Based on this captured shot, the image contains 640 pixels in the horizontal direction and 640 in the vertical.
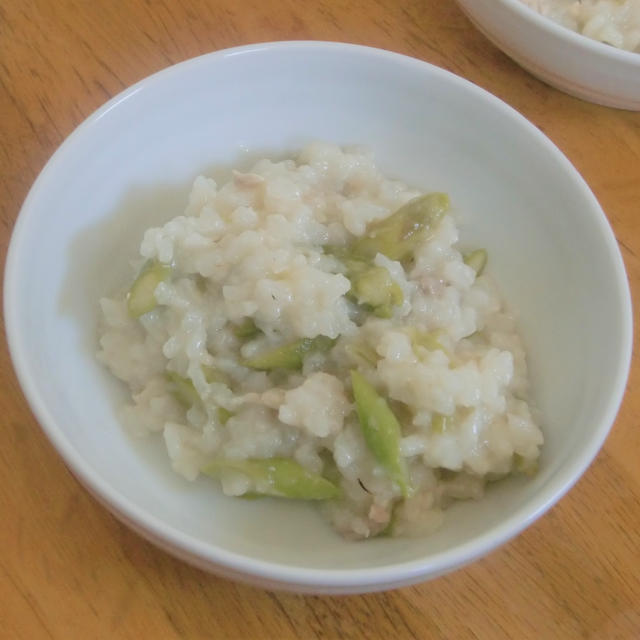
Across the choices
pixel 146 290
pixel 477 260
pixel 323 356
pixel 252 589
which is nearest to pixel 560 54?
pixel 477 260

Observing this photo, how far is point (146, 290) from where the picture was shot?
1141mm

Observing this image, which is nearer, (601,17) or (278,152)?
(278,152)

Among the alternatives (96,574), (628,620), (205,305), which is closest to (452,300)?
(205,305)

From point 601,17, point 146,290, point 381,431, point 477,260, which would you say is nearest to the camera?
point 381,431

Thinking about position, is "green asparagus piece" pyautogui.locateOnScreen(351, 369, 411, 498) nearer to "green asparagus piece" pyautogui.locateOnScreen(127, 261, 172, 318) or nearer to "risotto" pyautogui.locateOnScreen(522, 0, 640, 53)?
"green asparagus piece" pyautogui.locateOnScreen(127, 261, 172, 318)

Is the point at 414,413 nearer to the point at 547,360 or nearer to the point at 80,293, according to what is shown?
the point at 547,360

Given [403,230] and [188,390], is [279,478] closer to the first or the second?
[188,390]

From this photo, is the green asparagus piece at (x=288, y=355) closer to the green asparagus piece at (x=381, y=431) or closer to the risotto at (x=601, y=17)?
the green asparagus piece at (x=381, y=431)

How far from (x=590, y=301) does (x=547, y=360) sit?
115 mm

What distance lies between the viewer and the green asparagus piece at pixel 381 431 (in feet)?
3.36

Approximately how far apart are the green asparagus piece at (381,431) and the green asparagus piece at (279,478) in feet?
0.29

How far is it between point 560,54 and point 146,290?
3.02 feet

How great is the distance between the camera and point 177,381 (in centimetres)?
114

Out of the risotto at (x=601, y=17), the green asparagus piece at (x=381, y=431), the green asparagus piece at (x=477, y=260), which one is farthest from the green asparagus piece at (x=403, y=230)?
the risotto at (x=601, y=17)
